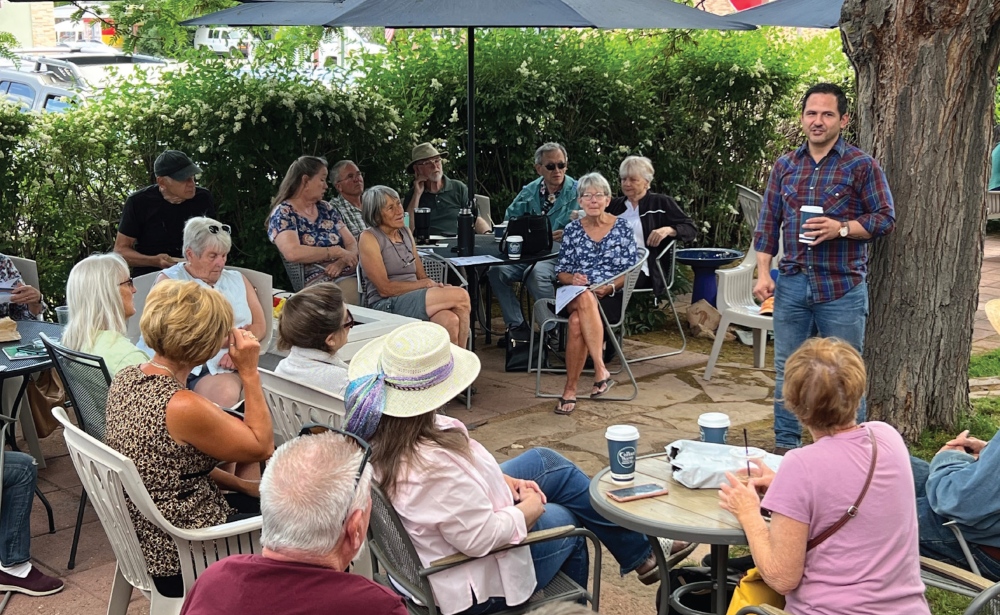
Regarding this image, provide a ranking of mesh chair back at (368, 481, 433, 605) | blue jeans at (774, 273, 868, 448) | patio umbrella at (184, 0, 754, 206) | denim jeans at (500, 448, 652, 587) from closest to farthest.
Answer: mesh chair back at (368, 481, 433, 605) → denim jeans at (500, 448, 652, 587) → blue jeans at (774, 273, 868, 448) → patio umbrella at (184, 0, 754, 206)

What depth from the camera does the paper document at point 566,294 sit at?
608 centimetres

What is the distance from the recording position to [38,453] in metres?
4.87

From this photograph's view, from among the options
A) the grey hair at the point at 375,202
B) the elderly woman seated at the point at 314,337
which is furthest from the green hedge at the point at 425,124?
the elderly woman seated at the point at 314,337

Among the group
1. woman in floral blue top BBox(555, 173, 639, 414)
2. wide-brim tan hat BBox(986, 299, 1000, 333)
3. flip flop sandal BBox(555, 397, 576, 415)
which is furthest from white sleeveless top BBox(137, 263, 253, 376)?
wide-brim tan hat BBox(986, 299, 1000, 333)

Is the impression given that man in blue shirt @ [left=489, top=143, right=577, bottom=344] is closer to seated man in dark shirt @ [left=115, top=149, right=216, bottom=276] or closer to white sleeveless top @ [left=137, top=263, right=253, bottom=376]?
seated man in dark shirt @ [left=115, top=149, right=216, bottom=276]

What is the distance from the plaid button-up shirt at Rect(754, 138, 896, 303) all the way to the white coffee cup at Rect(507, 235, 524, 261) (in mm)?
1984

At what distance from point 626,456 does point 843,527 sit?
670 millimetres

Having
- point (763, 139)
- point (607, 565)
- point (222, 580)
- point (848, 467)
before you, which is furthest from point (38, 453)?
point (763, 139)

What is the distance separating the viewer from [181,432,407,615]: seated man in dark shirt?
5.94ft

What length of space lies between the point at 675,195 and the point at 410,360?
6062 mm

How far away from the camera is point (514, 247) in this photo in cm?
623

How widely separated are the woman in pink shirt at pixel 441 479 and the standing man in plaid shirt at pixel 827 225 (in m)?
2.24

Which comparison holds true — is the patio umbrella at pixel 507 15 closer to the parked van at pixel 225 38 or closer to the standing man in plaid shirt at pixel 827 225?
the standing man in plaid shirt at pixel 827 225

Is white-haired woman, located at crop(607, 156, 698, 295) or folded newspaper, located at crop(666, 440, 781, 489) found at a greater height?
white-haired woman, located at crop(607, 156, 698, 295)
